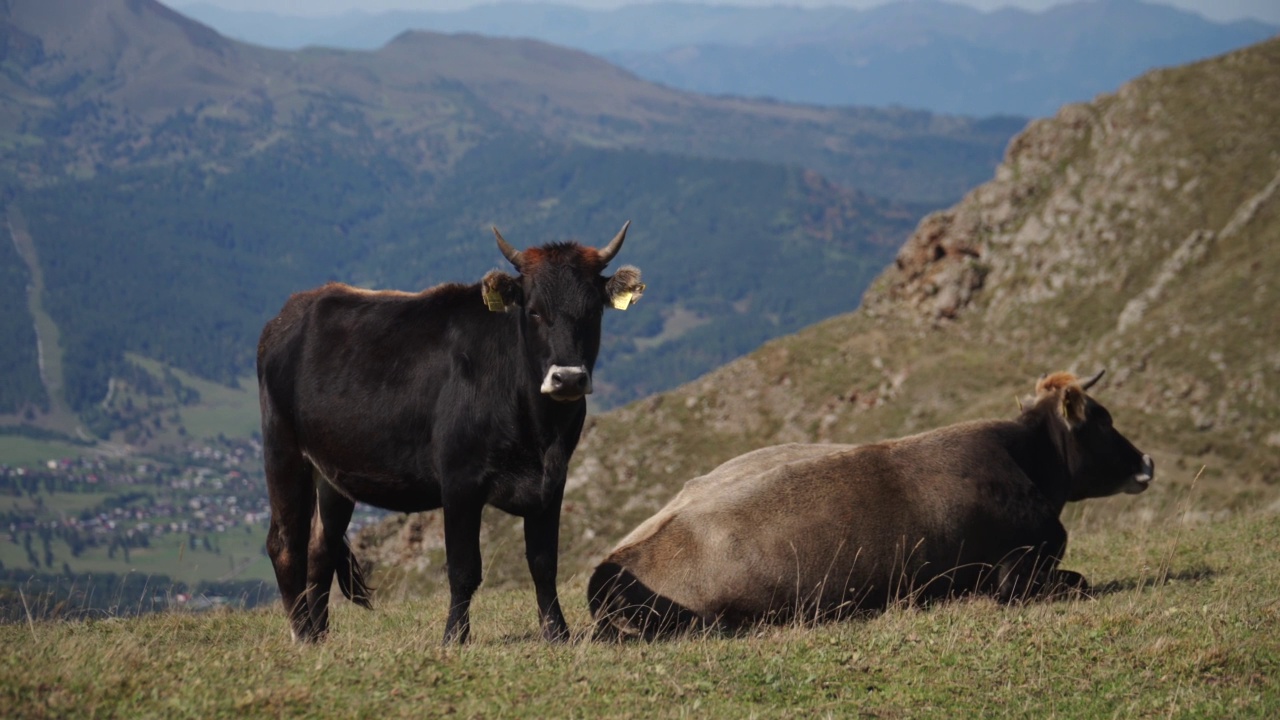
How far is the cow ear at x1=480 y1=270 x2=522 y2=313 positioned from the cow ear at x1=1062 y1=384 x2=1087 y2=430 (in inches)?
286

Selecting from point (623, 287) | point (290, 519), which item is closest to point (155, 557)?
point (290, 519)

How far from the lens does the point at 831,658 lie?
9.41 meters

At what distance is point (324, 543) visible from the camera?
12.3 metres

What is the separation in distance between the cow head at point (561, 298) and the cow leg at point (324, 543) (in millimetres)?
2942

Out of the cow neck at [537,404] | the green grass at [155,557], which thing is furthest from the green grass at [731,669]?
the green grass at [155,557]

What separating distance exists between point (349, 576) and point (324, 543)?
0.60 meters

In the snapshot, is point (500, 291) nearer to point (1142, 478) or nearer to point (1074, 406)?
point (1074, 406)

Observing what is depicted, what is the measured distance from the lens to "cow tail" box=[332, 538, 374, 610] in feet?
41.2

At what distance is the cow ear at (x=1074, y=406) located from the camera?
47.6 feet

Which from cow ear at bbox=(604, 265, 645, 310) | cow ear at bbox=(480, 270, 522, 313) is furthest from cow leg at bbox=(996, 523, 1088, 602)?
cow ear at bbox=(480, 270, 522, 313)

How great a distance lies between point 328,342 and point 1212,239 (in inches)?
1748

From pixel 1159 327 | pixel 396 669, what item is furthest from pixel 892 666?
pixel 1159 327

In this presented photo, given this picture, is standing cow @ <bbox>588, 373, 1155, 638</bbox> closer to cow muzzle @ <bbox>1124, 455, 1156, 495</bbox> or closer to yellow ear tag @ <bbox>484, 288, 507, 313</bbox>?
cow muzzle @ <bbox>1124, 455, 1156, 495</bbox>

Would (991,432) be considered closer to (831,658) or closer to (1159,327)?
(831,658)
